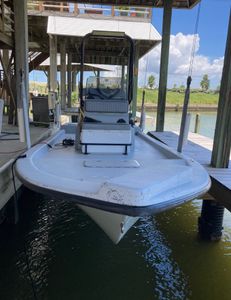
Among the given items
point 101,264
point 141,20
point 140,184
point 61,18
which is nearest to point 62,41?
point 61,18

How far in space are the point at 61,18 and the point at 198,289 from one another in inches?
421

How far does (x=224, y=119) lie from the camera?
13.2ft

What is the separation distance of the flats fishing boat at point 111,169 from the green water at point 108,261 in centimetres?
120

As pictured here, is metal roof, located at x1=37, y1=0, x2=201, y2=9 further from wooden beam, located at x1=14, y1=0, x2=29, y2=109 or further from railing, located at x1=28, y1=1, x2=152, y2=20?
railing, located at x1=28, y1=1, x2=152, y2=20

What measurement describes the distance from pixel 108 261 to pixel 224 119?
97.0 inches

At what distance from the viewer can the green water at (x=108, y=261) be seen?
11.8 feet

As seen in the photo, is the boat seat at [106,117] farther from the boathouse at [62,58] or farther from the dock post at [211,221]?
the dock post at [211,221]

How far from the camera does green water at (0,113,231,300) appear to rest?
359 cm

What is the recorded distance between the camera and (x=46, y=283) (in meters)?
3.67

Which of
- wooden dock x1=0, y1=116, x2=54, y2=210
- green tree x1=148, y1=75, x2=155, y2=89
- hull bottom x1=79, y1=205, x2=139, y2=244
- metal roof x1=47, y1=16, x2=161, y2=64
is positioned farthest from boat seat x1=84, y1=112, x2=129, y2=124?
green tree x1=148, y1=75, x2=155, y2=89

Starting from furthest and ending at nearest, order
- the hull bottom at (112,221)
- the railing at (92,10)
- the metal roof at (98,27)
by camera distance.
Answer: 1. the railing at (92,10)
2. the metal roof at (98,27)
3. the hull bottom at (112,221)

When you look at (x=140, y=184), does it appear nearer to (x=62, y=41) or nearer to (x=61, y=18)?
(x=61, y=18)

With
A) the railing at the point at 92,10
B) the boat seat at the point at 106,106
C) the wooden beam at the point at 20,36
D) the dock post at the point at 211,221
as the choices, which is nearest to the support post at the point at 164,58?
the wooden beam at the point at 20,36

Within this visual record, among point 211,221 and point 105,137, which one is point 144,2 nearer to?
point 105,137
